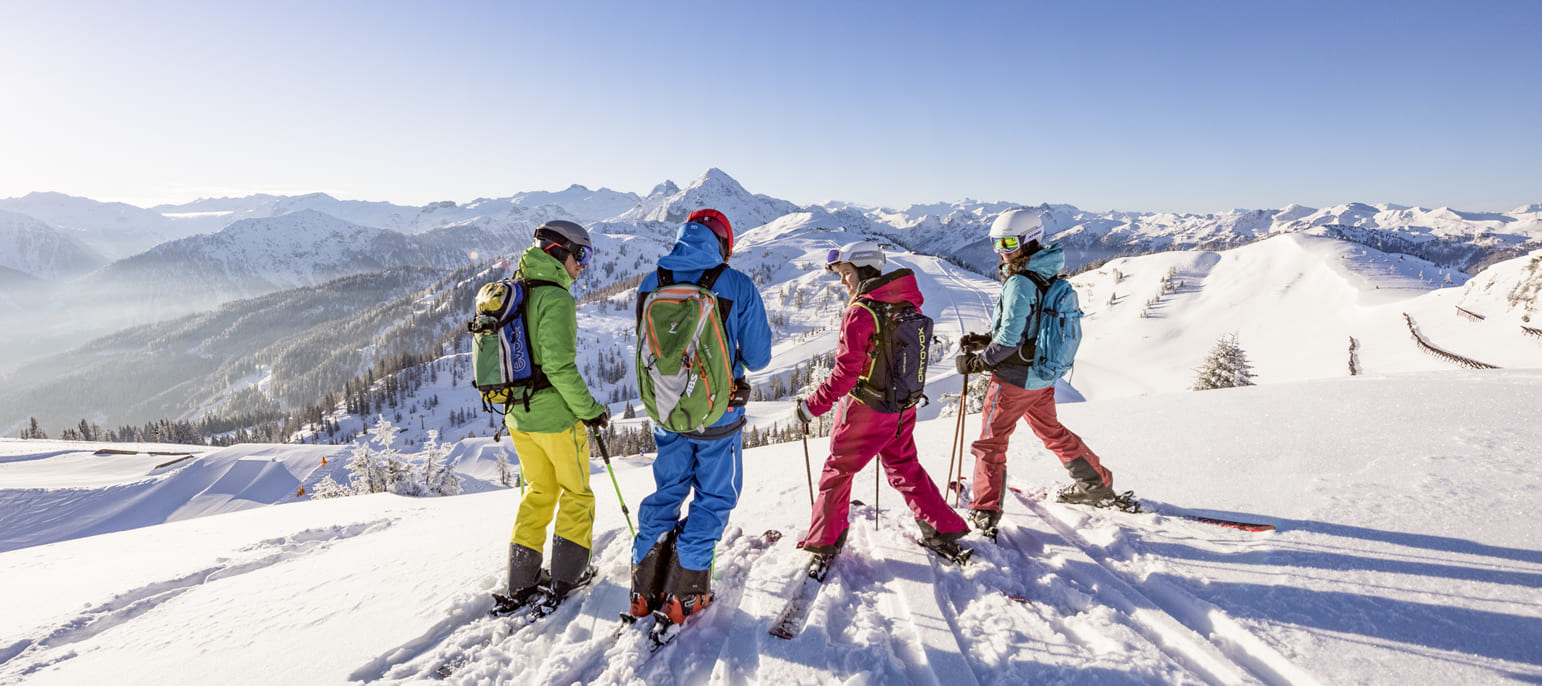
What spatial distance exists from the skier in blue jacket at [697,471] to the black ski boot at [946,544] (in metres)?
1.94

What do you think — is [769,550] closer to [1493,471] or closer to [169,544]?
[1493,471]

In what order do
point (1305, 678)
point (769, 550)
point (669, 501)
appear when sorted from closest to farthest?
point (1305, 678) < point (669, 501) < point (769, 550)

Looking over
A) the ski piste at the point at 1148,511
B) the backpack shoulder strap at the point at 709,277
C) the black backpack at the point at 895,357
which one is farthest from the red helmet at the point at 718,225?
the ski piste at the point at 1148,511

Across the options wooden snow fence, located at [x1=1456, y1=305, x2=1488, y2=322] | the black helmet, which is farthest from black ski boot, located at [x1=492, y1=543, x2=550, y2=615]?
wooden snow fence, located at [x1=1456, y1=305, x2=1488, y2=322]

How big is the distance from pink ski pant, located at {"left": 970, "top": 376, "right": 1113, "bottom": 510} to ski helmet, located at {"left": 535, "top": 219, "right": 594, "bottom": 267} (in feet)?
13.7

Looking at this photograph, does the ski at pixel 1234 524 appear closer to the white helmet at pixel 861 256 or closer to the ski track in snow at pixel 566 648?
the white helmet at pixel 861 256

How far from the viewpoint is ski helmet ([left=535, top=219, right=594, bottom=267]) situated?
15.8 feet

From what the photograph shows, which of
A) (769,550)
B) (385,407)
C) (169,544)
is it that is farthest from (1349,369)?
(385,407)

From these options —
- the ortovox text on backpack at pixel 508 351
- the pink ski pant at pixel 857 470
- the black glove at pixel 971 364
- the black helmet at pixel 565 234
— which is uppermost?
the black helmet at pixel 565 234

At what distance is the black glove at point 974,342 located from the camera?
558 cm

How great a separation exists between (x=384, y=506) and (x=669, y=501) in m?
8.97

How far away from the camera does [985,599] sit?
427 cm

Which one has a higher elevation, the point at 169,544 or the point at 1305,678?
the point at 1305,678

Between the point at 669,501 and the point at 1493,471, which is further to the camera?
the point at 1493,471
